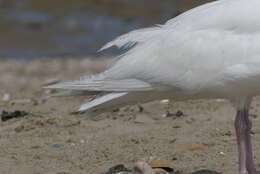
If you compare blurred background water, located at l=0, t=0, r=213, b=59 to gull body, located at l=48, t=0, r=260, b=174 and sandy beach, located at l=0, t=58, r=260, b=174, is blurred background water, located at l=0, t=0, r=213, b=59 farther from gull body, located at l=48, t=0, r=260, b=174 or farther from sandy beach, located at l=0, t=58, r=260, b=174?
gull body, located at l=48, t=0, r=260, b=174

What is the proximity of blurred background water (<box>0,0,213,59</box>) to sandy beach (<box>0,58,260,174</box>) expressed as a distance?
809cm

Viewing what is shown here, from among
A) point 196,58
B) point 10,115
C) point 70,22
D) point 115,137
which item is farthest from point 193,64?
point 70,22

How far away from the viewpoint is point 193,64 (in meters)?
7.50

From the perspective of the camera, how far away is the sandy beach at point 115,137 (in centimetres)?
799

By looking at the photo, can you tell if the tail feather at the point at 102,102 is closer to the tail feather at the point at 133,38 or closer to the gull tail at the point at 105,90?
the gull tail at the point at 105,90

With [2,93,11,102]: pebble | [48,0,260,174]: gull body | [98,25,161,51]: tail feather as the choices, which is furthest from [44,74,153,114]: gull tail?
[2,93,11,102]: pebble

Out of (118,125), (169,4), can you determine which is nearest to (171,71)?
(118,125)

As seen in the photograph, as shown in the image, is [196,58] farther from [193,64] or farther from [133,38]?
[133,38]

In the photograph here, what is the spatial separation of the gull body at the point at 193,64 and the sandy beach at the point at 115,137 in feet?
2.22

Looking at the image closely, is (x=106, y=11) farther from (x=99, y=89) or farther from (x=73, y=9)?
(x=99, y=89)

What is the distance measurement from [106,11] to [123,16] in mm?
631

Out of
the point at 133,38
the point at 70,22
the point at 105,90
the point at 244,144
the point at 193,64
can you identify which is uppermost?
the point at 70,22

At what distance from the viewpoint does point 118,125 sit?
9367 millimetres

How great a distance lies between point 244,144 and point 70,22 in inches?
533
